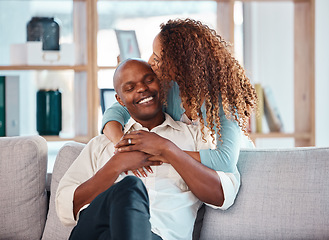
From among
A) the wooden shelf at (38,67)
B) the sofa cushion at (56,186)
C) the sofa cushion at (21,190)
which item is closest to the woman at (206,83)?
the sofa cushion at (56,186)

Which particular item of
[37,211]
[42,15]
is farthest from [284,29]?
[37,211]

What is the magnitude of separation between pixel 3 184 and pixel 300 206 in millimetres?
1115

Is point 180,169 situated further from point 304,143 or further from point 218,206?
point 304,143

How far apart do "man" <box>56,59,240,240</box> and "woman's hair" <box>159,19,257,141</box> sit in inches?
3.9

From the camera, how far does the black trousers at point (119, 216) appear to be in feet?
3.96

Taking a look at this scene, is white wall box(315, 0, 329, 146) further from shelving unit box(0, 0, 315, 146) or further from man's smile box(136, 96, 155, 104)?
man's smile box(136, 96, 155, 104)

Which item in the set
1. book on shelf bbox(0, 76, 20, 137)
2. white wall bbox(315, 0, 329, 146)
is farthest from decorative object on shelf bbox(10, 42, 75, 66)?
white wall bbox(315, 0, 329, 146)

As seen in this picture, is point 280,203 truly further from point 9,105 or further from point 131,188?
point 9,105

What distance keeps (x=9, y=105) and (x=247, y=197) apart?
175 cm

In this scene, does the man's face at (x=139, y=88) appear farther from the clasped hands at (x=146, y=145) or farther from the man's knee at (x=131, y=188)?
the man's knee at (x=131, y=188)

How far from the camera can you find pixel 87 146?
1746 millimetres

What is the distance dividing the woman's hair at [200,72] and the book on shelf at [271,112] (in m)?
1.31

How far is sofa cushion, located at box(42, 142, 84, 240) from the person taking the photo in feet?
5.79

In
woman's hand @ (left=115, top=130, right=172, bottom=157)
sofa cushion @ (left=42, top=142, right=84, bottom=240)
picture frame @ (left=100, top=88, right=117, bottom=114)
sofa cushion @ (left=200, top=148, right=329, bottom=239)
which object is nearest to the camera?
woman's hand @ (left=115, top=130, right=172, bottom=157)
